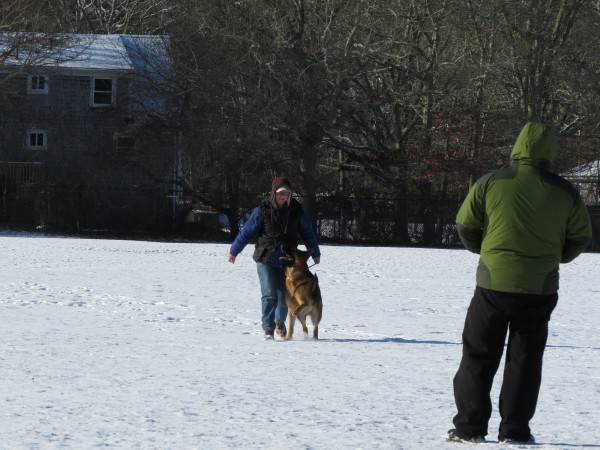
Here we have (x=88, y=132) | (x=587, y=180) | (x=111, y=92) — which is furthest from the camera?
(x=111, y=92)

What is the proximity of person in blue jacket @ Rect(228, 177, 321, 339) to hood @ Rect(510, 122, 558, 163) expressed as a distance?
6.19m

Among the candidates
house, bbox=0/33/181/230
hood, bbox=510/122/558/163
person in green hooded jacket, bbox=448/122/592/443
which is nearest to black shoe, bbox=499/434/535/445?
person in green hooded jacket, bbox=448/122/592/443

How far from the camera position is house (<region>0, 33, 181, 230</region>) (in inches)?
1823

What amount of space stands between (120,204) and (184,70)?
527cm

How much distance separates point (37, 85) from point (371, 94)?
15919 mm

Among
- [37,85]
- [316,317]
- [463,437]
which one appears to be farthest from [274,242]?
[37,85]

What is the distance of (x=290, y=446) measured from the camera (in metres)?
7.14

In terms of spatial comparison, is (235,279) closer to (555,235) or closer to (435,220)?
(555,235)

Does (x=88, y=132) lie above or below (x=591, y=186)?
above

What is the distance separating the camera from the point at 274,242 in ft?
43.3

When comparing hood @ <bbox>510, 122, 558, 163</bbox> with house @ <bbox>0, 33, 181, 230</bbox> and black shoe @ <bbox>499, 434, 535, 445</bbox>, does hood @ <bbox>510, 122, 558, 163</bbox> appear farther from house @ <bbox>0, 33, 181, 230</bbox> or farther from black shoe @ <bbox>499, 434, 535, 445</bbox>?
house @ <bbox>0, 33, 181, 230</bbox>

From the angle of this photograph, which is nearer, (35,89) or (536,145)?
(536,145)

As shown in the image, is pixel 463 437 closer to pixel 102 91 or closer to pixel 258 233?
pixel 258 233

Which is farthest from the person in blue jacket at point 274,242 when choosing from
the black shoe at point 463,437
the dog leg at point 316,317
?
the black shoe at point 463,437
